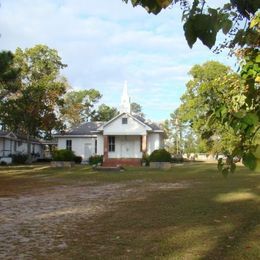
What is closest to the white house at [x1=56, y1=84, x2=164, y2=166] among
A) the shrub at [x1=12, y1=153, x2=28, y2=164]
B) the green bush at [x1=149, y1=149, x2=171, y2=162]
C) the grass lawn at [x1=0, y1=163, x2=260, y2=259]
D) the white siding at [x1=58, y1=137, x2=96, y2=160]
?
the white siding at [x1=58, y1=137, x2=96, y2=160]

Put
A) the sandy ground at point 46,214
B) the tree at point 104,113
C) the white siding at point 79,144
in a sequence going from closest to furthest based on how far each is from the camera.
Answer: the sandy ground at point 46,214 < the white siding at point 79,144 < the tree at point 104,113

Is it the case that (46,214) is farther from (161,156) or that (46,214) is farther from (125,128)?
(125,128)

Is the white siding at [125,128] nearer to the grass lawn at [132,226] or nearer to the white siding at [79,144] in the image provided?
the white siding at [79,144]

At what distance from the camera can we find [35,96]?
46969 millimetres

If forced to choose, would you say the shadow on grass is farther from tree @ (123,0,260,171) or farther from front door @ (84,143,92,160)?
front door @ (84,143,92,160)

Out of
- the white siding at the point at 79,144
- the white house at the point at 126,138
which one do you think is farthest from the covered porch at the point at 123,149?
the white siding at the point at 79,144

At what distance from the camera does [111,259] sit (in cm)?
710

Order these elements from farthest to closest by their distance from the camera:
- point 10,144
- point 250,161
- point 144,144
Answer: point 10,144 < point 144,144 < point 250,161

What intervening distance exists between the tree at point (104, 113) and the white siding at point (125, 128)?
1688 inches

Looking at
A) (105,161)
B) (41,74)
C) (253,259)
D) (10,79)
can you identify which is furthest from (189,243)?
(41,74)

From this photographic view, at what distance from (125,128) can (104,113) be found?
46673 mm

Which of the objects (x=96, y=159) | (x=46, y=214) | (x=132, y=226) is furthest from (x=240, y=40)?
(x=96, y=159)

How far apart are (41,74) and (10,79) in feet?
83.6

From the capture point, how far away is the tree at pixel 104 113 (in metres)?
90.1
